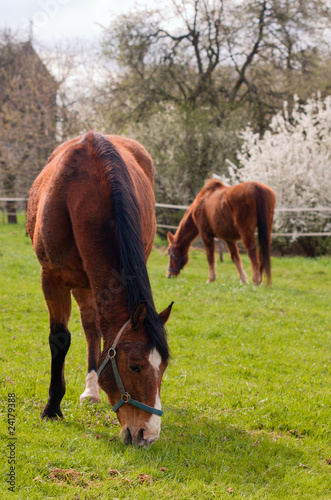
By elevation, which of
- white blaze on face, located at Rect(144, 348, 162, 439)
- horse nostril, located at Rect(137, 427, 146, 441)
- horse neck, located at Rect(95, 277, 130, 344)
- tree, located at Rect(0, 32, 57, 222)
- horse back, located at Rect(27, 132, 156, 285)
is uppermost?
tree, located at Rect(0, 32, 57, 222)

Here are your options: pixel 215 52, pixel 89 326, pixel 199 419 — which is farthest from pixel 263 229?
pixel 215 52

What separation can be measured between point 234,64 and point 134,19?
4.92 metres

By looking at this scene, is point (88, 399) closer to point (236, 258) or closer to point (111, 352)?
Result: point (111, 352)

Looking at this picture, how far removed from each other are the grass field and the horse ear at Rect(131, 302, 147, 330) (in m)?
0.77

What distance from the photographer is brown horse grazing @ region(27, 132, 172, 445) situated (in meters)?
2.44

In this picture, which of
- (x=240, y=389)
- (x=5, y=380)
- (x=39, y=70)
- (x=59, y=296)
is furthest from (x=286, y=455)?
(x=39, y=70)

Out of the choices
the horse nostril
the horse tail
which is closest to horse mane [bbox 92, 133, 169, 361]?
the horse nostril

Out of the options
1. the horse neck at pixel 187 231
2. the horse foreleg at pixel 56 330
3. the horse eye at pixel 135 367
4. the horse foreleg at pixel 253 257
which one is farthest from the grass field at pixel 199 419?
the horse neck at pixel 187 231

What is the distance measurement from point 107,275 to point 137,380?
24.8 inches

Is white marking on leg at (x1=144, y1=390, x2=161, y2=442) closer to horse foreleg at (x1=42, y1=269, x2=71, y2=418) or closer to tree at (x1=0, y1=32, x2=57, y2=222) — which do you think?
horse foreleg at (x1=42, y1=269, x2=71, y2=418)

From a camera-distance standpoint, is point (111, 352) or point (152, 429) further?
point (111, 352)

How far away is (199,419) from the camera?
10.7ft

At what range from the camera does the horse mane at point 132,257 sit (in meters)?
2.45

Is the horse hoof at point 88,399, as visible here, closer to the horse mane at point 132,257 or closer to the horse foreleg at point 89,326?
the horse foreleg at point 89,326
